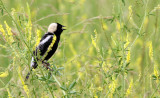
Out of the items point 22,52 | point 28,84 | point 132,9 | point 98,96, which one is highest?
point 132,9

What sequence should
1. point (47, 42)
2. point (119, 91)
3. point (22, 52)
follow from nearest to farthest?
point (22, 52)
point (119, 91)
point (47, 42)

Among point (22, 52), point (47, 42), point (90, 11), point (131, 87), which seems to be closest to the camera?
point (22, 52)

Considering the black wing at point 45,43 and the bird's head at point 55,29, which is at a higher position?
the bird's head at point 55,29

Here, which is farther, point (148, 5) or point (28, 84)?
point (148, 5)

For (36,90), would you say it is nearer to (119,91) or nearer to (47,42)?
(119,91)

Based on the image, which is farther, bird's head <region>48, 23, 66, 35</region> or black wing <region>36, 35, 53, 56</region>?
bird's head <region>48, 23, 66, 35</region>

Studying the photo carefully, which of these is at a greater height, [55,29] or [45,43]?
[55,29]

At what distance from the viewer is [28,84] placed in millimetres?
2166

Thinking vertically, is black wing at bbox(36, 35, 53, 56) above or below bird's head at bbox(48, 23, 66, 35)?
below

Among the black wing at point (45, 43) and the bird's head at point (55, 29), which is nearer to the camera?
the black wing at point (45, 43)


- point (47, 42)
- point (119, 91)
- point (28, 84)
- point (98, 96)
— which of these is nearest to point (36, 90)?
point (28, 84)

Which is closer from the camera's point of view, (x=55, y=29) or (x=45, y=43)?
(x=45, y=43)

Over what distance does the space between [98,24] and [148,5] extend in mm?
390

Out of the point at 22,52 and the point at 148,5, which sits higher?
the point at 148,5
